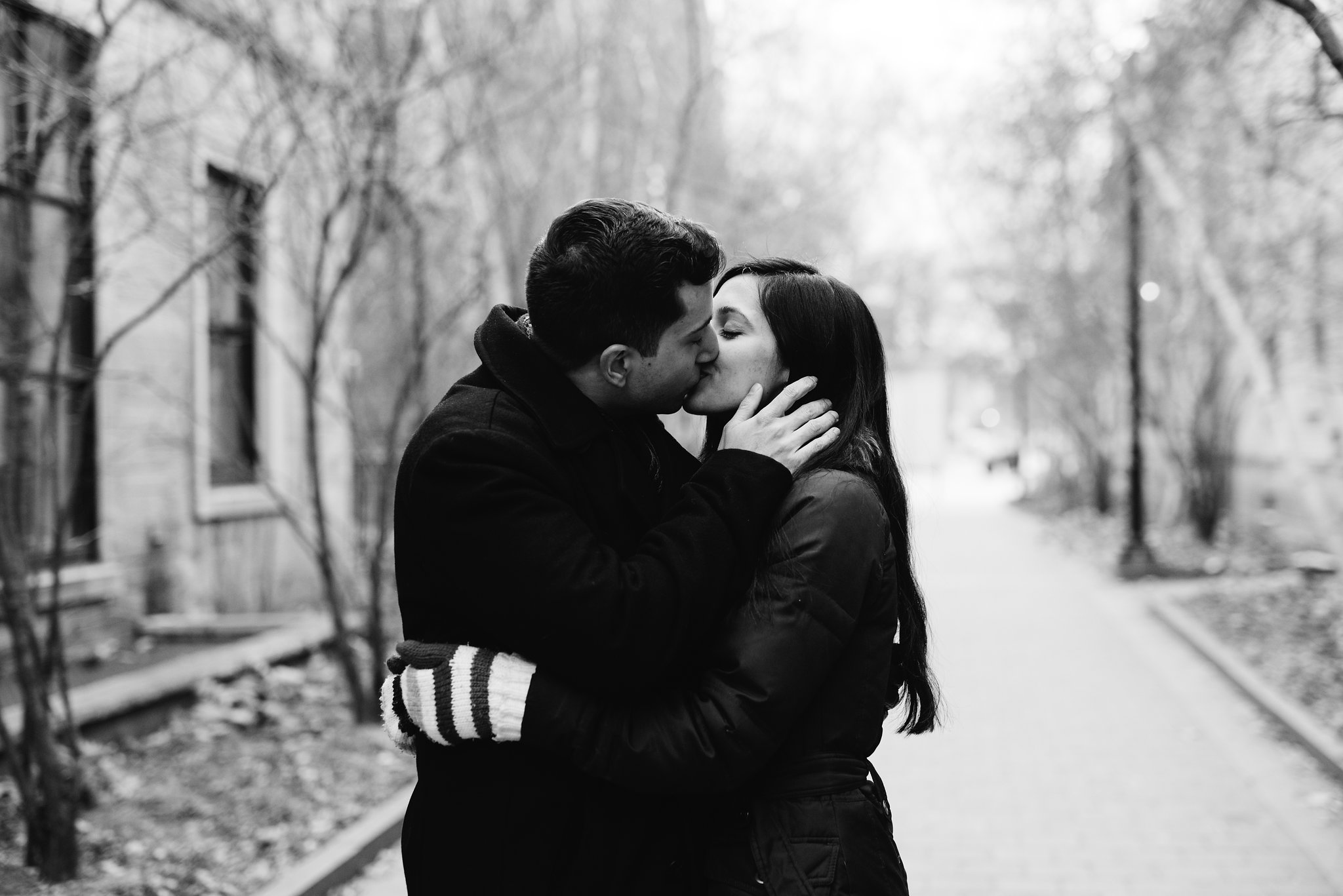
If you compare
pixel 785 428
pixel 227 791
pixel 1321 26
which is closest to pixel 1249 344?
pixel 1321 26

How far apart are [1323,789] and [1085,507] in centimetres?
2052

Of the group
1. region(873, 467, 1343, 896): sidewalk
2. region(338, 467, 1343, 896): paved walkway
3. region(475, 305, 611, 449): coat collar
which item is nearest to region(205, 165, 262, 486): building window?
region(338, 467, 1343, 896): paved walkway

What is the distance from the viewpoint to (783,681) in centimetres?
203

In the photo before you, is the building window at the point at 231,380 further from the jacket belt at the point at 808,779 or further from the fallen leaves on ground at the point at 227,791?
the jacket belt at the point at 808,779

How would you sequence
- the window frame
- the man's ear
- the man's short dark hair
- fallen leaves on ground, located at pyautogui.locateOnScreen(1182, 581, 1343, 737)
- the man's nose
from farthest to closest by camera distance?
fallen leaves on ground, located at pyautogui.locateOnScreen(1182, 581, 1343, 737) → the window frame → the man's nose → the man's ear → the man's short dark hair

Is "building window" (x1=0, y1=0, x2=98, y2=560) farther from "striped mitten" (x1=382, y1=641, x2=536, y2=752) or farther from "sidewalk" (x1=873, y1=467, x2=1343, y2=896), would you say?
"sidewalk" (x1=873, y1=467, x2=1343, y2=896)

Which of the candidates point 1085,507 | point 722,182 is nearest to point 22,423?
point 722,182

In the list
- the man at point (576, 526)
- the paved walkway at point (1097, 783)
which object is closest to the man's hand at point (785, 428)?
the man at point (576, 526)

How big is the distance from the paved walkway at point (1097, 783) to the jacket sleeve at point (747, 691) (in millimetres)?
937

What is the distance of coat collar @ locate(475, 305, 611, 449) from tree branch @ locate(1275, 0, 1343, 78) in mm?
3240

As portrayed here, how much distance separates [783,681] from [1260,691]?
7688 millimetres

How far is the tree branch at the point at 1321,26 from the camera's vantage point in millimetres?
4039

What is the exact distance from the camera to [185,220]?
6738 mm

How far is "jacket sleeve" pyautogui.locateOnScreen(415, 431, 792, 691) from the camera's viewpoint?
1.89 meters
